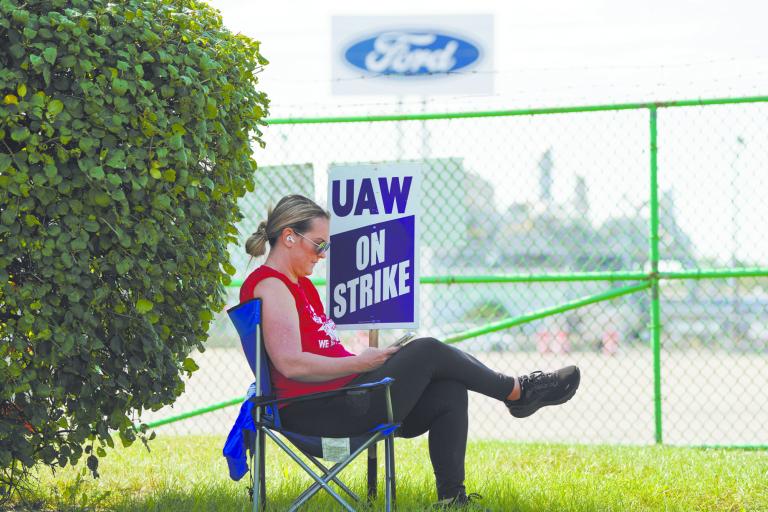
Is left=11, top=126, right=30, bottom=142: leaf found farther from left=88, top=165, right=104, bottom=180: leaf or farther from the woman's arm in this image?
the woman's arm

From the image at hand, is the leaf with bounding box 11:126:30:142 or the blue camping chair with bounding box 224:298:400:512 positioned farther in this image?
the blue camping chair with bounding box 224:298:400:512

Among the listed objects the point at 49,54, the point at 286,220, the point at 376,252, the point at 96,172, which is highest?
the point at 49,54

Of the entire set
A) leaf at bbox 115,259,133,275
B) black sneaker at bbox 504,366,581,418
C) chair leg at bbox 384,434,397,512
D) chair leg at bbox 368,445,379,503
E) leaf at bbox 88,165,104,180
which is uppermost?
leaf at bbox 88,165,104,180

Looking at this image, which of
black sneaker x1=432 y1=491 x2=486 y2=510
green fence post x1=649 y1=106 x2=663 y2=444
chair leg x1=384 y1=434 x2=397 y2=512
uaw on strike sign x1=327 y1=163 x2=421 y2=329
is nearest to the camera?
chair leg x1=384 y1=434 x2=397 y2=512

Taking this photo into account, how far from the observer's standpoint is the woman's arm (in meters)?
3.73

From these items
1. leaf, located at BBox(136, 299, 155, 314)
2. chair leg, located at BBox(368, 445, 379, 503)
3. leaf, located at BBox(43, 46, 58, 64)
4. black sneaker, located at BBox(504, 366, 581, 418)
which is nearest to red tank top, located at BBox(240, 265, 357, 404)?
leaf, located at BBox(136, 299, 155, 314)

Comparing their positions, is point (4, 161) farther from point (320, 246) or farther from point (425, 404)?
point (425, 404)

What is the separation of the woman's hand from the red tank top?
19cm

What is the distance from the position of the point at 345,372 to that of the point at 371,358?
11cm

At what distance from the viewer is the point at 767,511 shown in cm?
425

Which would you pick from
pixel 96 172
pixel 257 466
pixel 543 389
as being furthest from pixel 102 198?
pixel 543 389

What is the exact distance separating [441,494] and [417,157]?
10.5ft

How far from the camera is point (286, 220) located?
159 inches

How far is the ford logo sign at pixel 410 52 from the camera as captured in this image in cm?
1767
